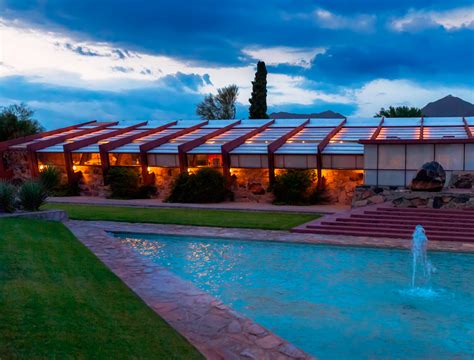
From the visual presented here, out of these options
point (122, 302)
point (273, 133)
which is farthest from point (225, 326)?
point (273, 133)

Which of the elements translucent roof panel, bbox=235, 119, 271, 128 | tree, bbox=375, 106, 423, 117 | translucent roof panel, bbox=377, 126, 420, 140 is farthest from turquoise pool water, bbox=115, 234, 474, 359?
tree, bbox=375, 106, 423, 117

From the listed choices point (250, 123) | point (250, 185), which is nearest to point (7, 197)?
point (250, 185)

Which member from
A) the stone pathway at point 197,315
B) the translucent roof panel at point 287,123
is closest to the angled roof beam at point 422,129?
the translucent roof panel at point 287,123

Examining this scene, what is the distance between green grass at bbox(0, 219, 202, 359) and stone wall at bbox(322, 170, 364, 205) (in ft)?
59.2

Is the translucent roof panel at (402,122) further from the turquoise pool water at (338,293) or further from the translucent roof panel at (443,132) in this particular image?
the turquoise pool water at (338,293)

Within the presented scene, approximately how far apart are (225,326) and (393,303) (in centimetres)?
412

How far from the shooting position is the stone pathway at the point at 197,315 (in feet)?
23.5

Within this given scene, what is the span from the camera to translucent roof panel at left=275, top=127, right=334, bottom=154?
27656 mm

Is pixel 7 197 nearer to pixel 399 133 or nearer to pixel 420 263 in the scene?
pixel 420 263

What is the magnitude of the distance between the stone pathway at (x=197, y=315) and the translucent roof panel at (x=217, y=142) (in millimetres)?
17129

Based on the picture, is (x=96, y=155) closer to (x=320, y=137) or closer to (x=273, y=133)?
(x=273, y=133)

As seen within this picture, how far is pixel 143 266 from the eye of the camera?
39.4 feet

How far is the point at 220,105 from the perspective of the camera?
66.1 meters

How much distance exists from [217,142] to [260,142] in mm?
3251
